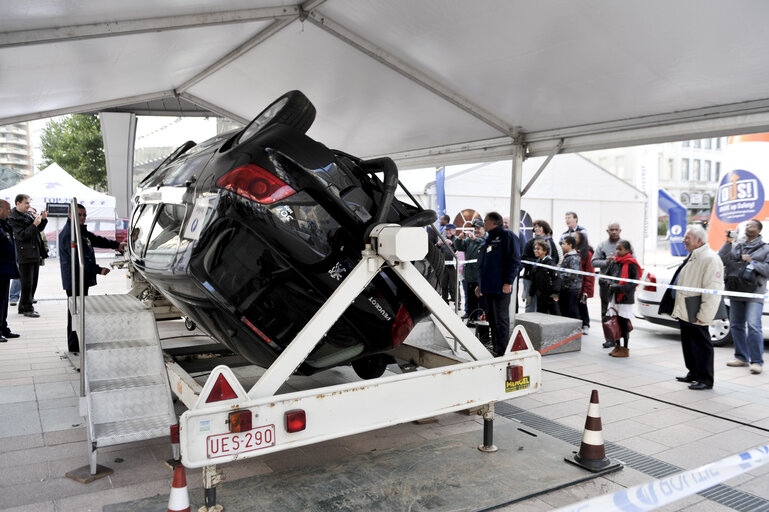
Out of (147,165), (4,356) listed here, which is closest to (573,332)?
(4,356)

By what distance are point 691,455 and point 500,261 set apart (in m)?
3.22

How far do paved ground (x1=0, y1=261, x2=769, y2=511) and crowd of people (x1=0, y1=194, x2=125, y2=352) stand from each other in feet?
2.70

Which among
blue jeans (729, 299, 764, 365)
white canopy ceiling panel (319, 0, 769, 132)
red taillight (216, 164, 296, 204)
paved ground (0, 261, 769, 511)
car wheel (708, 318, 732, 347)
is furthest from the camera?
car wheel (708, 318, 732, 347)

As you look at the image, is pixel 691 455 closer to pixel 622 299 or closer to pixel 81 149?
pixel 622 299

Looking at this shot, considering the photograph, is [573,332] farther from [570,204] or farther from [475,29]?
[570,204]

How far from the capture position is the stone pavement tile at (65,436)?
4289mm

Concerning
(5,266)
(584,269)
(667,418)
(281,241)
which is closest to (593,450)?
(667,418)

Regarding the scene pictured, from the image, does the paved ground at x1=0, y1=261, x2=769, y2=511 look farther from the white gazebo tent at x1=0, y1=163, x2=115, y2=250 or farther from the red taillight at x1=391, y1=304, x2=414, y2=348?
the white gazebo tent at x1=0, y1=163, x2=115, y2=250

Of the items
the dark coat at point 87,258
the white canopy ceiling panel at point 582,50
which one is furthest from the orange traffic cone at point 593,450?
the dark coat at point 87,258

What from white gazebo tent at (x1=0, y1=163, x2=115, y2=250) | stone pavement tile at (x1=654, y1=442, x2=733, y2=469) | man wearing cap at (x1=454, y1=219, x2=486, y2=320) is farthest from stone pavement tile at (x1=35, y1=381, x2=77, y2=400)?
white gazebo tent at (x1=0, y1=163, x2=115, y2=250)

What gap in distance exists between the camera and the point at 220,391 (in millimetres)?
2742

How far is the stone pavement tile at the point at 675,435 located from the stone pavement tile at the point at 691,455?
0.07m

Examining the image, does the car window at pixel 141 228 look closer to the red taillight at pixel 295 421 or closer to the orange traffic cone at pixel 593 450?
the red taillight at pixel 295 421

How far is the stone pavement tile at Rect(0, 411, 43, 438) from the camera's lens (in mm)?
4449
